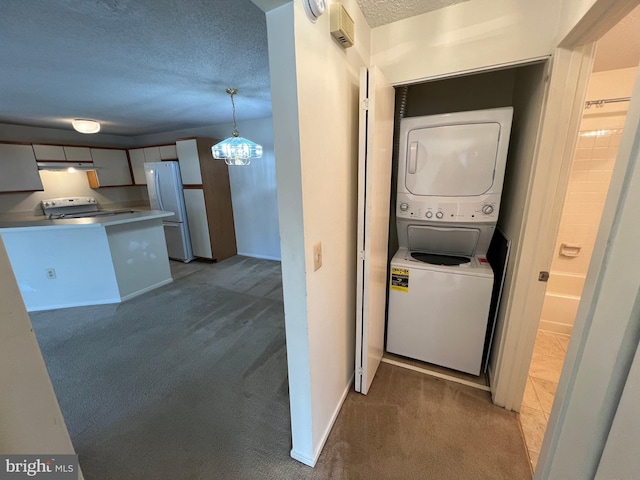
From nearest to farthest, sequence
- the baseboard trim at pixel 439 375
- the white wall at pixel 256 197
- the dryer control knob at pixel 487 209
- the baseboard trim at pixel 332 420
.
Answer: the baseboard trim at pixel 332 420, the dryer control knob at pixel 487 209, the baseboard trim at pixel 439 375, the white wall at pixel 256 197

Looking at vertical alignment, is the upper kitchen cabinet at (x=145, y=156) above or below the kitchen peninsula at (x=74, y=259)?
above

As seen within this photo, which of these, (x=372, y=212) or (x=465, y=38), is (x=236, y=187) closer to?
(x=372, y=212)

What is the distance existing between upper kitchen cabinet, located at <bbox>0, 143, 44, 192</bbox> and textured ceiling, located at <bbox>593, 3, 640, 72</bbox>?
6.37m

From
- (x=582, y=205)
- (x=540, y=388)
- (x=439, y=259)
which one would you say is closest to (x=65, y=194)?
(x=439, y=259)

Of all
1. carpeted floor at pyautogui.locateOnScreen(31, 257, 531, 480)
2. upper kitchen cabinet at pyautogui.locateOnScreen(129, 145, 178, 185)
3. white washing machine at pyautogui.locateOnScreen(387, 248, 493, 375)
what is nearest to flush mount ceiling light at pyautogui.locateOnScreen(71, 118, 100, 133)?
upper kitchen cabinet at pyautogui.locateOnScreen(129, 145, 178, 185)

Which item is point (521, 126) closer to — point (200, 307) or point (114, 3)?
point (114, 3)

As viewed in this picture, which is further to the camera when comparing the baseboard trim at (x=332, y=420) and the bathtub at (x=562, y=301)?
the bathtub at (x=562, y=301)

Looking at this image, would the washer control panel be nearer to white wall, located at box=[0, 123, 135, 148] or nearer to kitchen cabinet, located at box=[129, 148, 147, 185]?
kitchen cabinet, located at box=[129, 148, 147, 185]

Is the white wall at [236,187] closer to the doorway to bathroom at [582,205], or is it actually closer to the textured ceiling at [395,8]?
the textured ceiling at [395,8]

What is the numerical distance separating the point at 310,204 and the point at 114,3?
4.75ft

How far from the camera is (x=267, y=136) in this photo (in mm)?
4074

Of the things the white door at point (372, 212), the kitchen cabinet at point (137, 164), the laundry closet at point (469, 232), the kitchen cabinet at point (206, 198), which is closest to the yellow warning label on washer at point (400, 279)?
the laundry closet at point (469, 232)

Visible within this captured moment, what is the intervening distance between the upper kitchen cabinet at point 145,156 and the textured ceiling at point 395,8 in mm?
4059

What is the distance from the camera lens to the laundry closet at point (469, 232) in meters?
1.53
